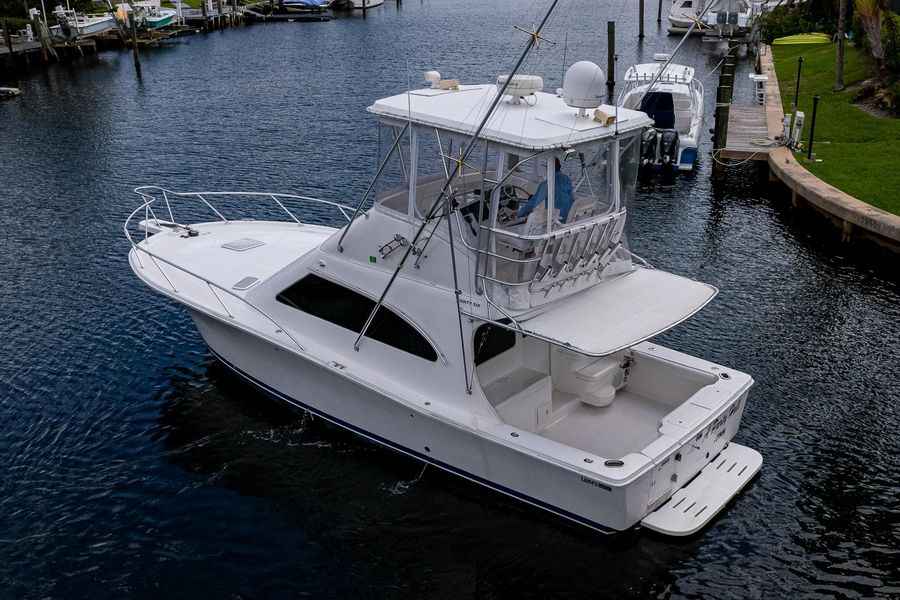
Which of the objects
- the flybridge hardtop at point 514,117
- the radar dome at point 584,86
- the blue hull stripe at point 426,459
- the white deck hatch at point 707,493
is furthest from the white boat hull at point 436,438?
the radar dome at point 584,86

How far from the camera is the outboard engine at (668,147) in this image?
27.3m

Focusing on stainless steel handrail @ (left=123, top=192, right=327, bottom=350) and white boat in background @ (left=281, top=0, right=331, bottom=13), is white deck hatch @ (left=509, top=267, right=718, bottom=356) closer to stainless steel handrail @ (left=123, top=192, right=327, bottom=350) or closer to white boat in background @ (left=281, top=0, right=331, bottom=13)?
stainless steel handrail @ (left=123, top=192, right=327, bottom=350)

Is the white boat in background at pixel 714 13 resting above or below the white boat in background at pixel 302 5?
below

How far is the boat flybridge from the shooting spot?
11281 mm

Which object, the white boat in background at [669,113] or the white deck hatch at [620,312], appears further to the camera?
the white boat in background at [669,113]

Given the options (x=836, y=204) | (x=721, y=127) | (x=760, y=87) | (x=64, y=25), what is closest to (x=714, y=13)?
(x=760, y=87)

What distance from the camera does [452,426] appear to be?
11852mm

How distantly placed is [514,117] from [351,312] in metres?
3.67

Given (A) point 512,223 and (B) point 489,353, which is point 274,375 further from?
(A) point 512,223

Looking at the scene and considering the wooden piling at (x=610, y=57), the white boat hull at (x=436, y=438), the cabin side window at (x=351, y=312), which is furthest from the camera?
the wooden piling at (x=610, y=57)

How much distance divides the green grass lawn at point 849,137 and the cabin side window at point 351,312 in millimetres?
14234

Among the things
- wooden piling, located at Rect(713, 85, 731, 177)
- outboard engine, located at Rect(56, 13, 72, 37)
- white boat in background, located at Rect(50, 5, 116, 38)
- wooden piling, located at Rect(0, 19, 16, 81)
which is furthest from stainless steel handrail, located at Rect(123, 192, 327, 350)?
white boat in background, located at Rect(50, 5, 116, 38)

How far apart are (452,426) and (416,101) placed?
4.47 meters

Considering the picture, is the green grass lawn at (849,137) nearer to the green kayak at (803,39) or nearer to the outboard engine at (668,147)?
the outboard engine at (668,147)
